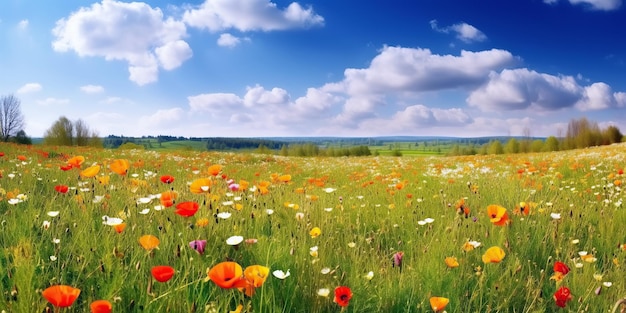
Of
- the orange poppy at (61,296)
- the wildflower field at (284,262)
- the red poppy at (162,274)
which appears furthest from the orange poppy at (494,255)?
the orange poppy at (61,296)

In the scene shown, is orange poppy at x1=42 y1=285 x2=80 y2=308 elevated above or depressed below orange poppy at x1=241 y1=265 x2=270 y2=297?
above

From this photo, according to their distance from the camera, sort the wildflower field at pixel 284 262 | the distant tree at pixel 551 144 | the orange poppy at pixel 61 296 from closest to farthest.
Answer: the orange poppy at pixel 61 296 < the wildflower field at pixel 284 262 < the distant tree at pixel 551 144

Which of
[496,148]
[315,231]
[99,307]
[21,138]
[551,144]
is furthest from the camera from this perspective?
[496,148]

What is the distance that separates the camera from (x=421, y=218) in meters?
4.63

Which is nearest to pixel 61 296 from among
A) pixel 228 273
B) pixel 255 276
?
pixel 228 273

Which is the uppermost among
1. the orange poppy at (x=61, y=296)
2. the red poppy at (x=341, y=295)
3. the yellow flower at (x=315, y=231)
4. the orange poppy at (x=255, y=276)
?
the orange poppy at (x=61, y=296)

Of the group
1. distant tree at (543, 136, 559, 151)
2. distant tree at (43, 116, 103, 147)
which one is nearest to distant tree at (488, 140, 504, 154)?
distant tree at (543, 136, 559, 151)

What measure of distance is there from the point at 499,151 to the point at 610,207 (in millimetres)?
73719

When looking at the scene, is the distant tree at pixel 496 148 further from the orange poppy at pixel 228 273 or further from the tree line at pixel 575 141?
the orange poppy at pixel 228 273

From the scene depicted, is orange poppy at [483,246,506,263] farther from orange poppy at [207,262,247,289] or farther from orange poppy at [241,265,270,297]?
→ orange poppy at [207,262,247,289]

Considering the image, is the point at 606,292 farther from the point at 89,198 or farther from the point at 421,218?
the point at 89,198

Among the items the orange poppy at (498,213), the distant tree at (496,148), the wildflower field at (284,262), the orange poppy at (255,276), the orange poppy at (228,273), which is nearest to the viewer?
the orange poppy at (228,273)

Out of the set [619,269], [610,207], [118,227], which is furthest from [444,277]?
[610,207]

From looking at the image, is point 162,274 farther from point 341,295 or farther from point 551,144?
point 551,144
